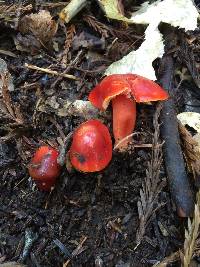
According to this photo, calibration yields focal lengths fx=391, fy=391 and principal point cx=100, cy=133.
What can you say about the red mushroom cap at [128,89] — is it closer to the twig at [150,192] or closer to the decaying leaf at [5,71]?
the twig at [150,192]

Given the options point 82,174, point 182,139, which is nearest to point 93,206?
point 82,174

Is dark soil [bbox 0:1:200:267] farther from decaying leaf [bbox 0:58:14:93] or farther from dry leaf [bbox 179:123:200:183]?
dry leaf [bbox 179:123:200:183]

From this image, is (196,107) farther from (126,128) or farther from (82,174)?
(82,174)

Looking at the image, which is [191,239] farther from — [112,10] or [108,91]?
[112,10]

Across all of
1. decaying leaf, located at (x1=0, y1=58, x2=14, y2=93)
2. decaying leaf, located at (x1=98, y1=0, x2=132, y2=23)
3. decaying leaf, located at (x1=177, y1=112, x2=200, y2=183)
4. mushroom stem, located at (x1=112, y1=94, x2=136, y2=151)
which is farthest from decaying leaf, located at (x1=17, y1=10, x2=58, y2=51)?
decaying leaf, located at (x1=177, y1=112, x2=200, y2=183)

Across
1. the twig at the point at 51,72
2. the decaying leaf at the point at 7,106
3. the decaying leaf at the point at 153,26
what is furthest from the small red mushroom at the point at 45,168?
the decaying leaf at the point at 153,26
